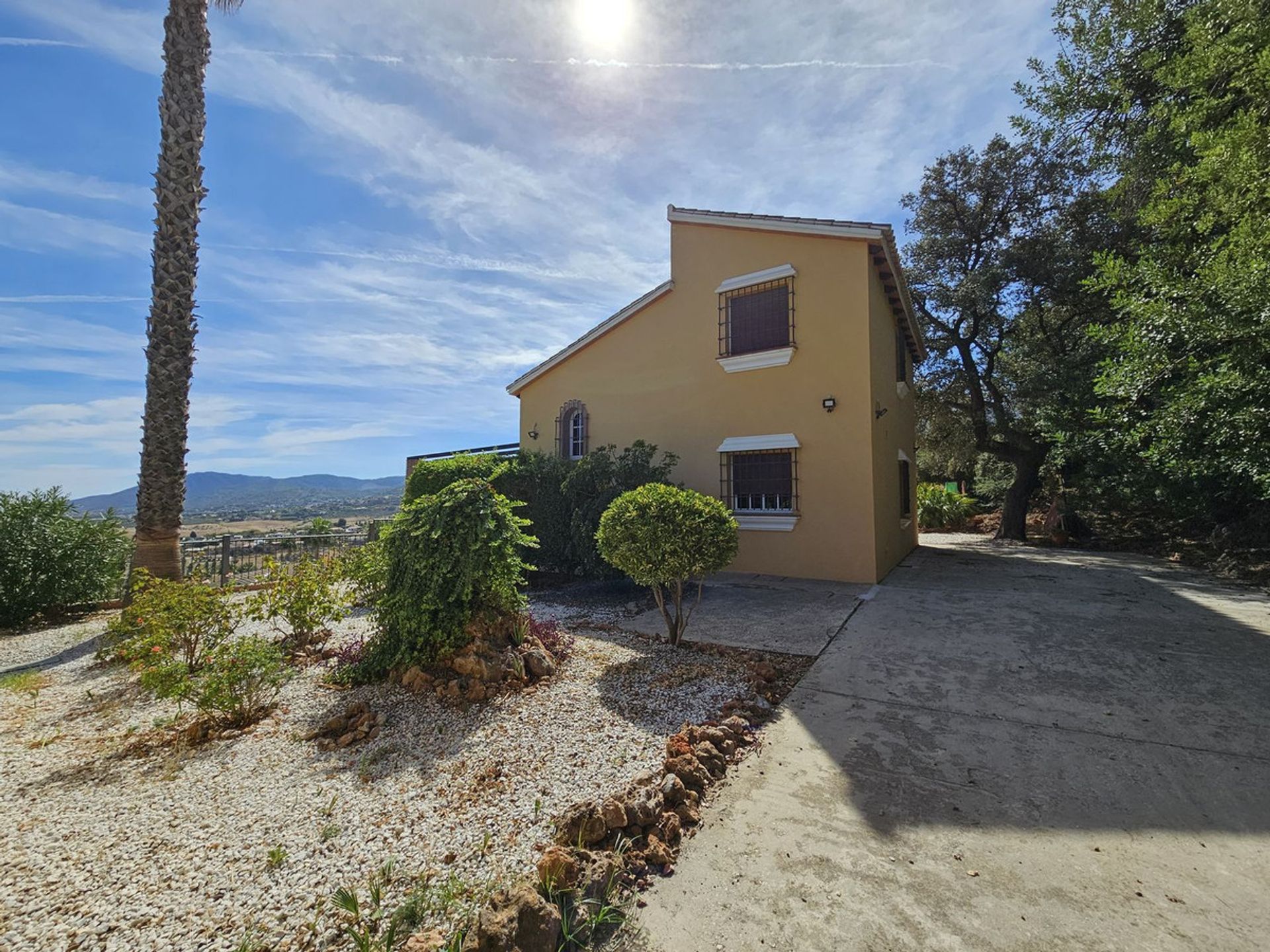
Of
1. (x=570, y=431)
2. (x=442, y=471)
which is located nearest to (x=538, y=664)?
(x=442, y=471)

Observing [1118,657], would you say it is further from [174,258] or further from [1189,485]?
[174,258]

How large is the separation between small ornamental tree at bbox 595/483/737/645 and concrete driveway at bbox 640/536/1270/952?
4.81 feet

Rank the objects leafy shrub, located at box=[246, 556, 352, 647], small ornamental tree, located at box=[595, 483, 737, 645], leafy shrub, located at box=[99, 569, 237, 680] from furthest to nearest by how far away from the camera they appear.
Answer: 1. small ornamental tree, located at box=[595, 483, 737, 645]
2. leafy shrub, located at box=[246, 556, 352, 647]
3. leafy shrub, located at box=[99, 569, 237, 680]

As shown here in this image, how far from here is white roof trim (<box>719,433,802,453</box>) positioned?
9047 millimetres

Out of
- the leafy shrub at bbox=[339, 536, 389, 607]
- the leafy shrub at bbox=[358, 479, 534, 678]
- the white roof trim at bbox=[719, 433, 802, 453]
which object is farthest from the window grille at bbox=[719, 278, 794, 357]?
the leafy shrub at bbox=[339, 536, 389, 607]

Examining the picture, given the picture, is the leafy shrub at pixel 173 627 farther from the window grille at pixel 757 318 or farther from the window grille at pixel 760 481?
the window grille at pixel 757 318

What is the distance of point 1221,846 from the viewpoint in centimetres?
243

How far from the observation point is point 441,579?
13.7 feet

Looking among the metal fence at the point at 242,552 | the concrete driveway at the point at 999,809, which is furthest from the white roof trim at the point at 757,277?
the metal fence at the point at 242,552

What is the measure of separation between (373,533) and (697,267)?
878 cm

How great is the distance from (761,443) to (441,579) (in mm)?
6627

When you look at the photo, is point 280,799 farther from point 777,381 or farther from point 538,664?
point 777,381

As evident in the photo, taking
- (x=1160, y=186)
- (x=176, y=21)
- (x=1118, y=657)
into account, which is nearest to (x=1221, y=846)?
(x=1118, y=657)

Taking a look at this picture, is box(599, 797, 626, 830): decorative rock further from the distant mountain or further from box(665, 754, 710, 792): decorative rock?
the distant mountain
